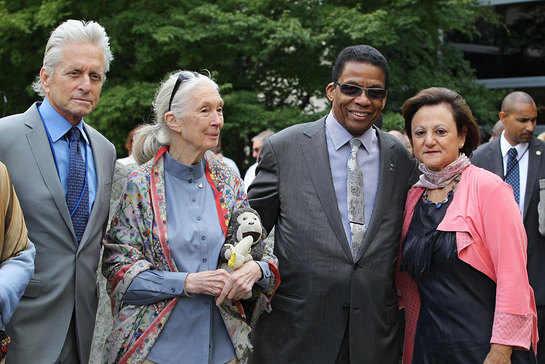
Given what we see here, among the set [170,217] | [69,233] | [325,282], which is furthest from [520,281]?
[69,233]

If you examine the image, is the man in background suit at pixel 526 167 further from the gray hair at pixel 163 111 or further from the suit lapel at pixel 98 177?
the suit lapel at pixel 98 177

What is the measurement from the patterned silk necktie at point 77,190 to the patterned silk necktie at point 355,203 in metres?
1.39

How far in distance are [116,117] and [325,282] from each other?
7.88 meters

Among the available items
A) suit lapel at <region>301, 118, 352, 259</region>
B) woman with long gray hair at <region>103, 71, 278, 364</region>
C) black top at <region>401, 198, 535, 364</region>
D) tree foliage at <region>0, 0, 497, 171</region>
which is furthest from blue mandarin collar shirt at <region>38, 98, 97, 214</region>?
tree foliage at <region>0, 0, 497, 171</region>

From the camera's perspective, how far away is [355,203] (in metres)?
3.43

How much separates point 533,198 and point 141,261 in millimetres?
3547

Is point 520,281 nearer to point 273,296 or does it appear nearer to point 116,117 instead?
point 273,296

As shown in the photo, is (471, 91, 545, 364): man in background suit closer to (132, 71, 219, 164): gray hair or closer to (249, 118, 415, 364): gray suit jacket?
(249, 118, 415, 364): gray suit jacket

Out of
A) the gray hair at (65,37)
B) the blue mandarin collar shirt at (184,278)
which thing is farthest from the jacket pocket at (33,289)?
the gray hair at (65,37)

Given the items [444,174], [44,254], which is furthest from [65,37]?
[444,174]

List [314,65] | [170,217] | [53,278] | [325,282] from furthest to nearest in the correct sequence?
[314,65] < [325,282] < [170,217] < [53,278]

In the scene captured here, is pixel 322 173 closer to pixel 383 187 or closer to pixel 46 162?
pixel 383 187

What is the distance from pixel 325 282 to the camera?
10.9 feet

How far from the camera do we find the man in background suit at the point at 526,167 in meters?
5.02
